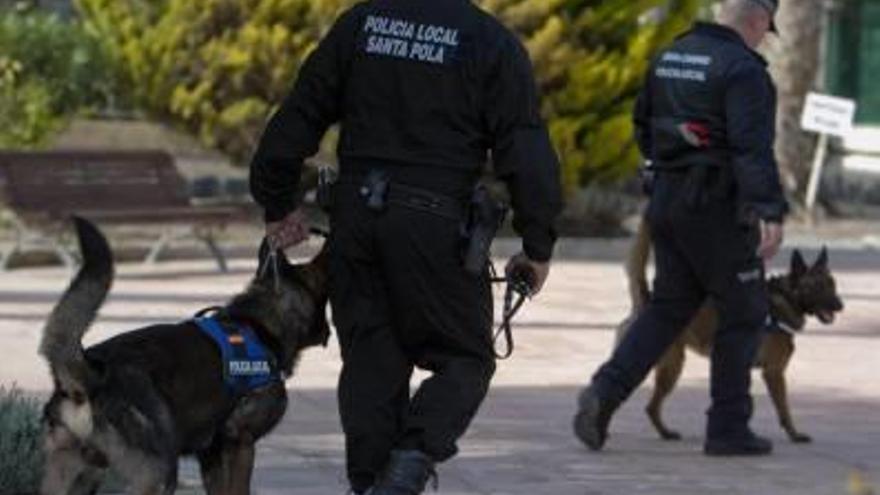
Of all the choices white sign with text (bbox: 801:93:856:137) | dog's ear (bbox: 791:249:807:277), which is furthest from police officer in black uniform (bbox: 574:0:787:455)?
white sign with text (bbox: 801:93:856:137)

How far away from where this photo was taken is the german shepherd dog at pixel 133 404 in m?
6.57

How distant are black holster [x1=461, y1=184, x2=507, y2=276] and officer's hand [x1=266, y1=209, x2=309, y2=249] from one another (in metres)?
0.50

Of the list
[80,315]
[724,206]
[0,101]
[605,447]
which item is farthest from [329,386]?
[0,101]

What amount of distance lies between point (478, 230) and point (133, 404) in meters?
1.19

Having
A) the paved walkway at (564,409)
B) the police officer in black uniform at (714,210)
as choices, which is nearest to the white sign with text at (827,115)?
the paved walkway at (564,409)

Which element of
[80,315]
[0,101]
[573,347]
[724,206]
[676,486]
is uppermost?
[80,315]

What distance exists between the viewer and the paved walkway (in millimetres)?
9281

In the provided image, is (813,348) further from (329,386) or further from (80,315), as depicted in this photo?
(80,315)

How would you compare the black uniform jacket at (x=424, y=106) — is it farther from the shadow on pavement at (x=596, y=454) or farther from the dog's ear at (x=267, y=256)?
the shadow on pavement at (x=596, y=454)

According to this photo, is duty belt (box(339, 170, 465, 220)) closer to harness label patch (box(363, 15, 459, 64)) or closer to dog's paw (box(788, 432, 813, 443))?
harness label patch (box(363, 15, 459, 64))

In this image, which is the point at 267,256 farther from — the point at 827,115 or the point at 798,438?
the point at 827,115

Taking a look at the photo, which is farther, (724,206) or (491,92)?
(724,206)

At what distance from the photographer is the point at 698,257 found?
32.3ft

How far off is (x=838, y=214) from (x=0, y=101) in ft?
31.3
